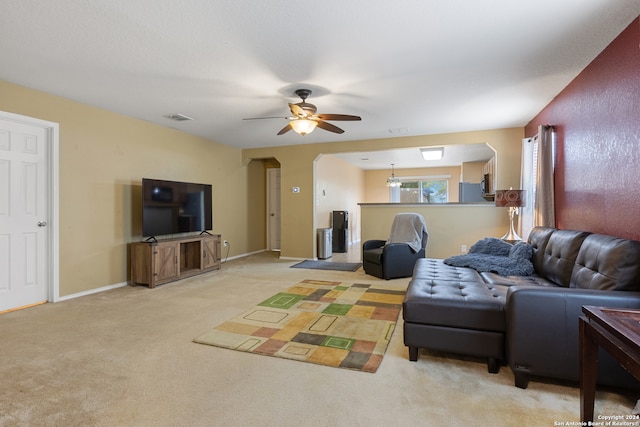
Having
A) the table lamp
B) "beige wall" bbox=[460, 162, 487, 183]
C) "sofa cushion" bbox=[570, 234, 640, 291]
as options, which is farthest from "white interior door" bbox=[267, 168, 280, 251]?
"sofa cushion" bbox=[570, 234, 640, 291]

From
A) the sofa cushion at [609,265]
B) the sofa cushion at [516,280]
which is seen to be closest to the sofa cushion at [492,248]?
the sofa cushion at [516,280]

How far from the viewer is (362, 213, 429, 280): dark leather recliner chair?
4.69m

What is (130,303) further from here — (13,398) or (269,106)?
(269,106)

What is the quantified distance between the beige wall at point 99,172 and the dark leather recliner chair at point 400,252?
3.53 m

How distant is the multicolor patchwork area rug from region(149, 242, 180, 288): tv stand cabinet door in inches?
69.9

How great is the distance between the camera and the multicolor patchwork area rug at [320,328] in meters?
2.38

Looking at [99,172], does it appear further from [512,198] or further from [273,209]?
[512,198]

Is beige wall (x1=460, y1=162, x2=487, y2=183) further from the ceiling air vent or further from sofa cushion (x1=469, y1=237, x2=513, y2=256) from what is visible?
the ceiling air vent

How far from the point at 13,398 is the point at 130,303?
189 centimetres

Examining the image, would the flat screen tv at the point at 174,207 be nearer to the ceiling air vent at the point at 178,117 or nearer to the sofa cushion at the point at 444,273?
the ceiling air vent at the point at 178,117

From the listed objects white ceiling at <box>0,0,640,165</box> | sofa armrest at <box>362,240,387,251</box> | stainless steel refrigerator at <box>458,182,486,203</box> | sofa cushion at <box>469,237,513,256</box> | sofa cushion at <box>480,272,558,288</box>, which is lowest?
sofa cushion at <box>480,272,558,288</box>

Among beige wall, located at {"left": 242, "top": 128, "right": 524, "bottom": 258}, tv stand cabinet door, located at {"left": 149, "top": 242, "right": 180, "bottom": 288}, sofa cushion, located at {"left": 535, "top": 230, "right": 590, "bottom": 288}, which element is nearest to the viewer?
sofa cushion, located at {"left": 535, "top": 230, "right": 590, "bottom": 288}

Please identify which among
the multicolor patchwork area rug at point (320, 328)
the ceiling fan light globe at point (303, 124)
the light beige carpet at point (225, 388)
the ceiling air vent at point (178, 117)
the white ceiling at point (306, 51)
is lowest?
the light beige carpet at point (225, 388)

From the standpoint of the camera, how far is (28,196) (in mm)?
3570
